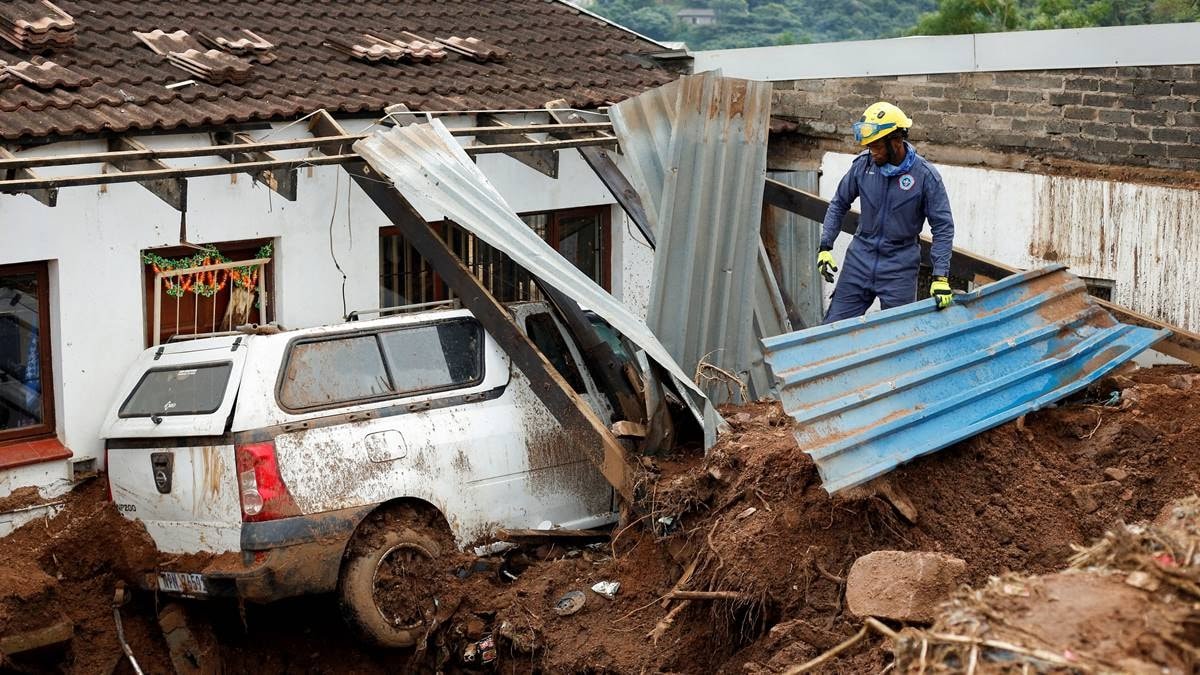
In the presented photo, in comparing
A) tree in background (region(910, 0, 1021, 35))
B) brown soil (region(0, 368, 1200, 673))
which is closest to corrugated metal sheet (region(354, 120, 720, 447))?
brown soil (region(0, 368, 1200, 673))

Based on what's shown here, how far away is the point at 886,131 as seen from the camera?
7.85 m

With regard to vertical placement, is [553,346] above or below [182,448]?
above

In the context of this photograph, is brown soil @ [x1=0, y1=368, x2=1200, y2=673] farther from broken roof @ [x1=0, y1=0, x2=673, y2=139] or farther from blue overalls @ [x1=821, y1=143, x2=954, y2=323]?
broken roof @ [x1=0, y1=0, x2=673, y2=139]

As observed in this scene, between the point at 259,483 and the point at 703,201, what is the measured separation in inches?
125

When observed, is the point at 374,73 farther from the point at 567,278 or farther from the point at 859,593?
the point at 859,593

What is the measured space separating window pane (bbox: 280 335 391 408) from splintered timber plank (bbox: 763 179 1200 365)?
131 inches

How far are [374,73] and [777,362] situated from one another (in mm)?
5605

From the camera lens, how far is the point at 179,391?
313 inches

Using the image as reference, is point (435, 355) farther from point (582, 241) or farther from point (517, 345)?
point (582, 241)

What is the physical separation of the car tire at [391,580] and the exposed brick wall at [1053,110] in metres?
5.50

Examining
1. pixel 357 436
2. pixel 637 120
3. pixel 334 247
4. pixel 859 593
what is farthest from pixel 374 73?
pixel 859 593

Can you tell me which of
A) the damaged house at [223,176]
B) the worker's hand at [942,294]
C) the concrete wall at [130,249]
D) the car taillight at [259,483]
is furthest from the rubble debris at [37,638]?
the worker's hand at [942,294]

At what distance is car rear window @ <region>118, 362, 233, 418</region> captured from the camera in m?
7.73

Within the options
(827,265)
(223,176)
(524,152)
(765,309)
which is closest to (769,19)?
(765,309)
